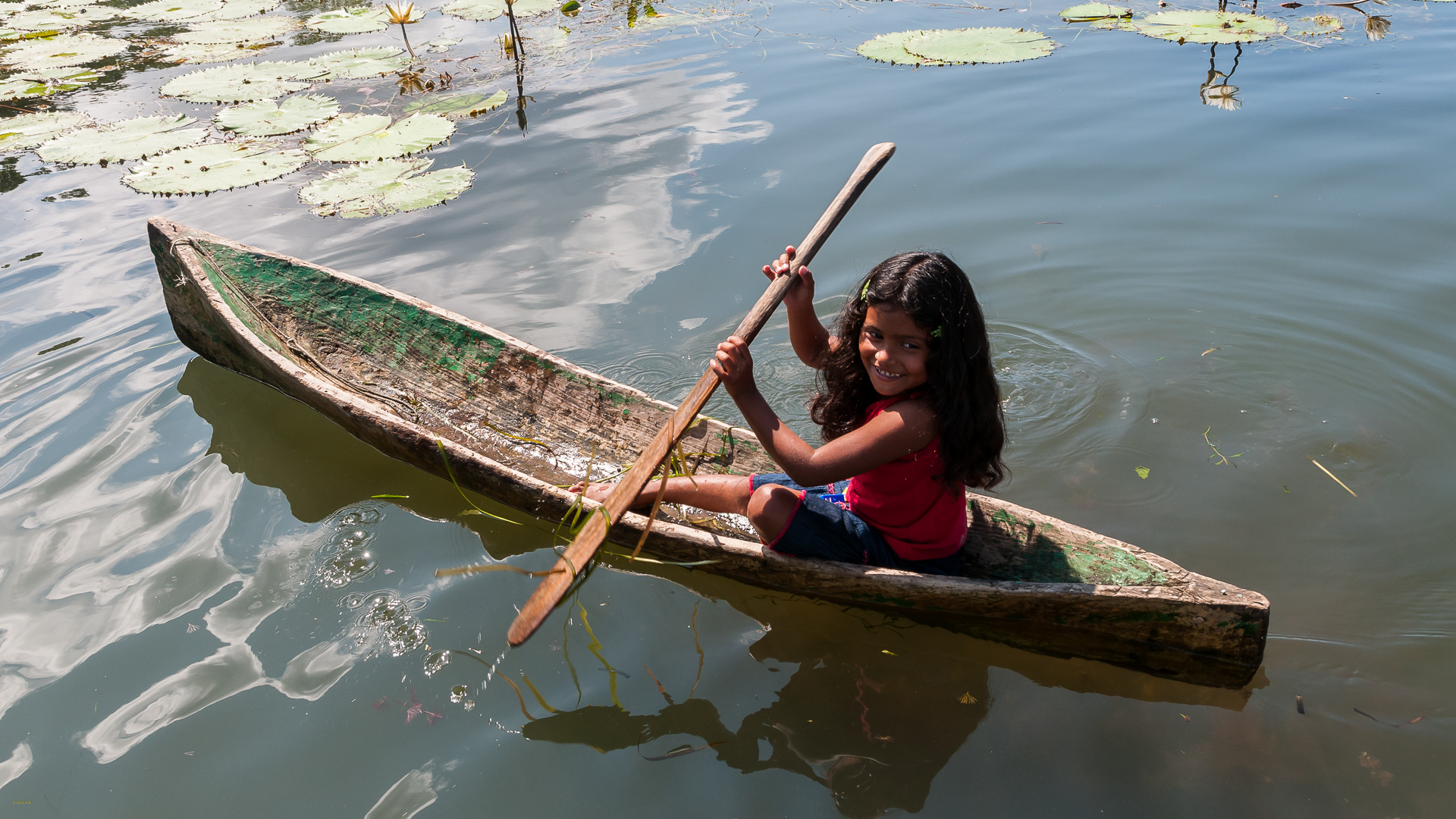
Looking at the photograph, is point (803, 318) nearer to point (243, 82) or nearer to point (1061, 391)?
point (1061, 391)

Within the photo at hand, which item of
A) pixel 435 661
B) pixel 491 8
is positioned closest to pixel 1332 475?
pixel 435 661

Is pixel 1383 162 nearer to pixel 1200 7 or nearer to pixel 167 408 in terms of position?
pixel 1200 7

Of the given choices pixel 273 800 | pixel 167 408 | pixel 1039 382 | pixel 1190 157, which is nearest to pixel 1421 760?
pixel 1039 382

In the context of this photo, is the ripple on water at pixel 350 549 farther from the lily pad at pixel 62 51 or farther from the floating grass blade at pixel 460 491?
the lily pad at pixel 62 51

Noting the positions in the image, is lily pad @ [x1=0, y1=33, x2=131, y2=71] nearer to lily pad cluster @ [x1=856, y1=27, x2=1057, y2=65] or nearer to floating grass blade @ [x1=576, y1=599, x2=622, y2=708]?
lily pad cluster @ [x1=856, y1=27, x2=1057, y2=65]

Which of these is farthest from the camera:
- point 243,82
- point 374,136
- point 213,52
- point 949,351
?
point 213,52

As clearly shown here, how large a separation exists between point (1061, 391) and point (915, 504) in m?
1.39

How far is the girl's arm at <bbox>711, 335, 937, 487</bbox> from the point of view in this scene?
2014mm

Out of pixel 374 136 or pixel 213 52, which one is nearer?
pixel 374 136

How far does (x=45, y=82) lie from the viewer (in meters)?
6.82

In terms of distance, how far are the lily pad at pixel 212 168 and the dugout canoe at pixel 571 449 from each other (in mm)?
1463

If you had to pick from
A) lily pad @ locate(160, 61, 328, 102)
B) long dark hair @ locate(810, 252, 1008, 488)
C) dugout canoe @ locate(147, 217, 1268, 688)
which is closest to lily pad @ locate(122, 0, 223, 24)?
lily pad @ locate(160, 61, 328, 102)

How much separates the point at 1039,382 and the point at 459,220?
3.10 metres

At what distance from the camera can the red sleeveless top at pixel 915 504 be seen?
2.12 metres
